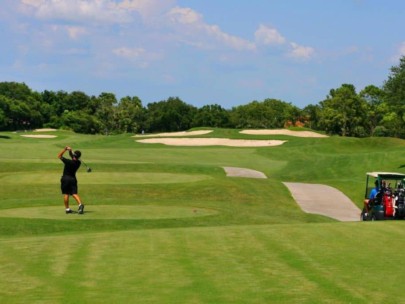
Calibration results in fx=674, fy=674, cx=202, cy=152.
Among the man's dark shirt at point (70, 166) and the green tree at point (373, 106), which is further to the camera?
the green tree at point (373, 106)

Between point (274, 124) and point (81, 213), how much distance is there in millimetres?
145266

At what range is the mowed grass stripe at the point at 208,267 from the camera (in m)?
8.60

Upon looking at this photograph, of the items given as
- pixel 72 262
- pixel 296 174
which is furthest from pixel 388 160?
pixel 72 262

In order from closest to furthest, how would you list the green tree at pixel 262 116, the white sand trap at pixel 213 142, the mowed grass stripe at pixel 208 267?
1. the mowed grass stripe at pixel 208 267
2. the white sand trap at pixel 213 142
3. the green tree at pixel 262 116

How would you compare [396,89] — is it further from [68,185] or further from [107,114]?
[107,114]

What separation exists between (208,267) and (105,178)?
23.3 metres

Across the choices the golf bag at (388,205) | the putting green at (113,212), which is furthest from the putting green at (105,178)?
the golf bag at (388,205)

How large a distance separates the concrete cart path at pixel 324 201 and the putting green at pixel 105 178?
5.08 metres

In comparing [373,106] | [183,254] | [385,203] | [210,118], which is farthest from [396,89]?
[210,118]

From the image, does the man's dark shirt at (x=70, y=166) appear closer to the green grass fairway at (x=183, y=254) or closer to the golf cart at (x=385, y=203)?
the green grass fairway at (x=183, y=254)

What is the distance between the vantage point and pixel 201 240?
13.6 meters

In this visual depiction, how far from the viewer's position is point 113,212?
68.5 ft

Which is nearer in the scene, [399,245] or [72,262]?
[72,262]

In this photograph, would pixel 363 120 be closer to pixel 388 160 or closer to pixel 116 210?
pixel 388 160
